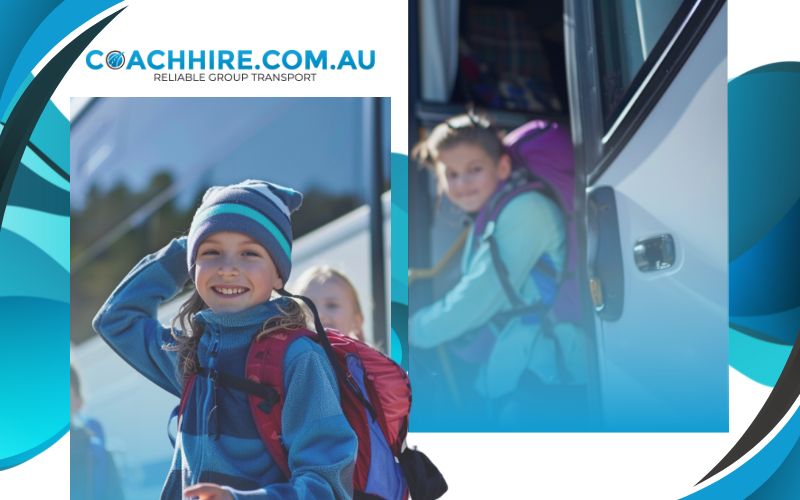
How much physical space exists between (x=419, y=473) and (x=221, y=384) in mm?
676

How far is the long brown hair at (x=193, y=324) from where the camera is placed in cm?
336

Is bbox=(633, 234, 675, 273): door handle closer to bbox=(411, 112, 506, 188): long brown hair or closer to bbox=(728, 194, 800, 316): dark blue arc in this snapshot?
bbox=(728, 194, 800, 316): dark blue arc

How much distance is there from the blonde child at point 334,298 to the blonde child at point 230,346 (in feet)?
0.23

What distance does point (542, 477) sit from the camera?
3.46 meters

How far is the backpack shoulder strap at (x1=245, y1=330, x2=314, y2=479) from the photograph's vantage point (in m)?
3.27

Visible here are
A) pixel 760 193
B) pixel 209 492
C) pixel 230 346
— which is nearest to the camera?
pixel 209 492

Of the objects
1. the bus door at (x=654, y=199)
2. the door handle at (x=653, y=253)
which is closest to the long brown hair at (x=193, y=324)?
the bus door at (x=654, y=199)

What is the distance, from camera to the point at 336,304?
3428mm

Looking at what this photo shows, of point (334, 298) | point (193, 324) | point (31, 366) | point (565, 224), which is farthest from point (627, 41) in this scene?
point (31, 366)

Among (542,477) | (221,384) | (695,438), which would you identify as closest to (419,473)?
(542,477)

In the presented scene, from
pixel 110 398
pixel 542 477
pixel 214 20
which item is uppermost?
pixel 214 20

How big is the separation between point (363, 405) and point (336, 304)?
329mm

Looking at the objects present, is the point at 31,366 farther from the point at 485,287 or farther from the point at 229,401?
the point at 485,287

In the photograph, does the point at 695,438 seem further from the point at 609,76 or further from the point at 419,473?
the point at 609,76
